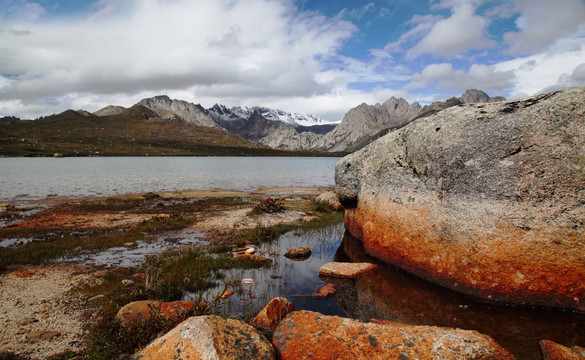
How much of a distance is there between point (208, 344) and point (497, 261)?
816 centimetres

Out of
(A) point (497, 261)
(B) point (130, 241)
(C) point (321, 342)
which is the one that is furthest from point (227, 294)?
(B) point (130, 241)

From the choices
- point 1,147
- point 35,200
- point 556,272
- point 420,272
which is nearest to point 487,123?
point 556,272

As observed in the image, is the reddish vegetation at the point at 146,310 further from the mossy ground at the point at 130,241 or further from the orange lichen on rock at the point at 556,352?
the orange lichen on rock at the point at 556,352

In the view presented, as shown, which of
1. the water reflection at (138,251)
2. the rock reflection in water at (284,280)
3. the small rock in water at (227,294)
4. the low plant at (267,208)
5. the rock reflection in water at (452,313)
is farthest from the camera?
the low plant at (267,208)

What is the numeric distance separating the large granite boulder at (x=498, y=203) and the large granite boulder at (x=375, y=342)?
366 cm

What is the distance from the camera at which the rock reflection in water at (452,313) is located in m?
7.34

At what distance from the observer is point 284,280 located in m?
10.9

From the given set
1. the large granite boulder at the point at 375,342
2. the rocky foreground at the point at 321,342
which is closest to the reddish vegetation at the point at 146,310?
the rocky foreground at the point at 321,342

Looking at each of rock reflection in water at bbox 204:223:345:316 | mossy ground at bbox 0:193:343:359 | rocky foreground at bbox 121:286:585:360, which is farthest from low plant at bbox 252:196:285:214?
rocky foreground at bbox 121:286:585:360

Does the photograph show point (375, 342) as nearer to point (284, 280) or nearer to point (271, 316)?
point (271, 316)

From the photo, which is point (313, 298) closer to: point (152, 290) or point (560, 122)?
point (152, 290)

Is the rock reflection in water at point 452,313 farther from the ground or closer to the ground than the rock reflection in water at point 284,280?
farther from the ground

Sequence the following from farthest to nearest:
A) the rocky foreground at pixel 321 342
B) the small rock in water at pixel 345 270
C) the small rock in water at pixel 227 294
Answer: the small rock in water at pixel 345 270
the small rock in water at pixel 227 294
the rocky foreground at pixel 321 342

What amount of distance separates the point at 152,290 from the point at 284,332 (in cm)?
440
